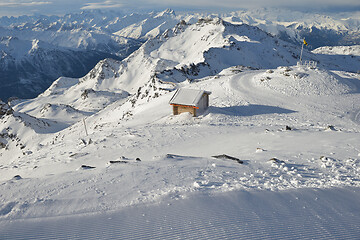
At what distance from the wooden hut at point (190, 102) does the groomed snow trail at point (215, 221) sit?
21459 mm

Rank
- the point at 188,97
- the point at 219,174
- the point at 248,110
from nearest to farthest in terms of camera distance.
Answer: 1. the point at 219,174
2. the point at 188,97
3. the point at 248,110

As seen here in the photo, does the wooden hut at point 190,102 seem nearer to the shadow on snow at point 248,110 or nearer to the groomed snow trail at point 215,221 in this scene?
the shadow on snow at point 248,110

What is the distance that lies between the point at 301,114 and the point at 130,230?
30.1m

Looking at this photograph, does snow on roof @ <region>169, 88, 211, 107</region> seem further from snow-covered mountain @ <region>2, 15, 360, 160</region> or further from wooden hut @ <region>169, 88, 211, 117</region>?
snow-covered mountain @ <region>2, 15, 360, 160</region>

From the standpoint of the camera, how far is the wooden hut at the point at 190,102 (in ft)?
100

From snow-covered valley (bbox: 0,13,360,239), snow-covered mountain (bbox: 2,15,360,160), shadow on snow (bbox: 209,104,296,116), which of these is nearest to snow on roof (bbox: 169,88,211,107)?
snow-covered valley (bbox: 0,13,360,239)

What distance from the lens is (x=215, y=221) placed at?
805 cm

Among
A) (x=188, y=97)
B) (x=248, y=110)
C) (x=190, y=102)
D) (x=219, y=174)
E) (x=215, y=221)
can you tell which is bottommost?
(x=248, y=110)

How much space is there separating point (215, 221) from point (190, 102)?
23324 millimetres

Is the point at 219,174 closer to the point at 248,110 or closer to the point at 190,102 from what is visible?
the point at 190,102

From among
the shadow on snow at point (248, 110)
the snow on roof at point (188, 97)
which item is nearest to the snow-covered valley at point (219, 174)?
the shadow on snow at point (248, 110)

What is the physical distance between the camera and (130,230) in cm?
766

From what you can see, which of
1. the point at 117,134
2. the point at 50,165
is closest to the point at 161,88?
the point at 117,134

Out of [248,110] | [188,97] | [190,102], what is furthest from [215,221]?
[248,110]
